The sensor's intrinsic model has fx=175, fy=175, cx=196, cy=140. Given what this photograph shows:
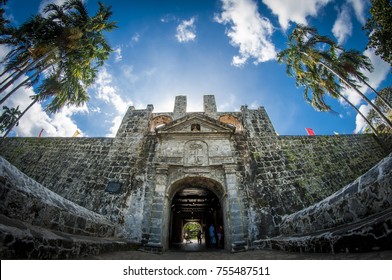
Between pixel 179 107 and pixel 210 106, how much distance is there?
1901 millimetres

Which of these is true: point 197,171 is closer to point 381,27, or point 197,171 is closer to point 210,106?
point 210,106

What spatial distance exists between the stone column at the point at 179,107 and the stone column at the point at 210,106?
132 centimetres

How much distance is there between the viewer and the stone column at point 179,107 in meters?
10.3

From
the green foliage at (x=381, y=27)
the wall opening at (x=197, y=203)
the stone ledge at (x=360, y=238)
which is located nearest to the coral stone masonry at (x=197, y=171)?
the wall opening at (x=197, y=203)

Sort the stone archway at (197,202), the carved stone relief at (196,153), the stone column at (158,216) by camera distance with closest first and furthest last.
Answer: the stone column at (158,216), the stone archway at (197,202), the carved stone relief at (196,153)

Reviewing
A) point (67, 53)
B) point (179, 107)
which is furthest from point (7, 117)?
point (179, 107)

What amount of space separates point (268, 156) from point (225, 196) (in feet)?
10.1

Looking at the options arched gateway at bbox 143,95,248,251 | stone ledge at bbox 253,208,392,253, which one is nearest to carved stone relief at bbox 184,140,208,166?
arched gateway at bbox 143,95,248,251

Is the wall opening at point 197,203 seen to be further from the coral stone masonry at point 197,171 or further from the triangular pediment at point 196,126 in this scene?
the triangular pediment at point 196,126

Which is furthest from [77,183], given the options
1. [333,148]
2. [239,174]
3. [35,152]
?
[333,148]

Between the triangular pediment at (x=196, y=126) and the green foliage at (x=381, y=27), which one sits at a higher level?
the green foliage at (x=381, y=27)

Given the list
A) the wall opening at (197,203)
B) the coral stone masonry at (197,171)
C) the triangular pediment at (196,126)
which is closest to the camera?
the coral stone masonry at (197,171)

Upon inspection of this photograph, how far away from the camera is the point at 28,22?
25.9 ft

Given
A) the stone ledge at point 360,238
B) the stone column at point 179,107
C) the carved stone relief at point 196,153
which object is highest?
the stone column at point 179,107
